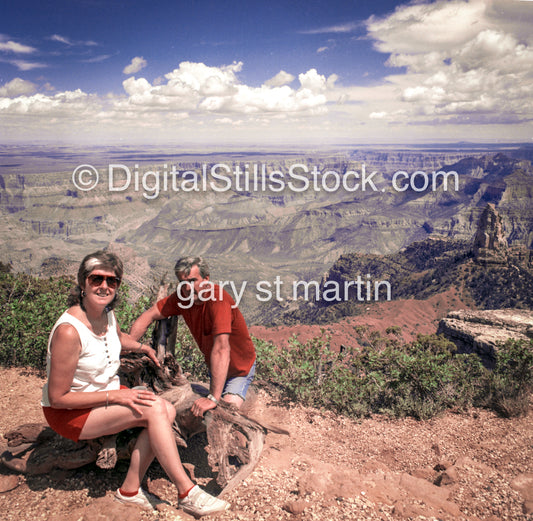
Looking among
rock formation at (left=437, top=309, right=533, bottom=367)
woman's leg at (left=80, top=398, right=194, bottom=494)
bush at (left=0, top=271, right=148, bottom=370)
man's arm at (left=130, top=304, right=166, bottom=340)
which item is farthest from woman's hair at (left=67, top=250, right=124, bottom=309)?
rock formation at (left=437, top=309, right=533, bottom=367)

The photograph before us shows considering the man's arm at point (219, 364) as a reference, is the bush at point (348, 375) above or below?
below

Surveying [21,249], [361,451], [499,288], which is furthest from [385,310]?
[21,249]

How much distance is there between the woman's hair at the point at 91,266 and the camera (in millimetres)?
3107

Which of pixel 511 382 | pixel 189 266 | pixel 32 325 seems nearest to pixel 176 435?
pixel 189 266

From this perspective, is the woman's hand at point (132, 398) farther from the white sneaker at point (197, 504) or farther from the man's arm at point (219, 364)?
the white sneaker at point (197, 504)

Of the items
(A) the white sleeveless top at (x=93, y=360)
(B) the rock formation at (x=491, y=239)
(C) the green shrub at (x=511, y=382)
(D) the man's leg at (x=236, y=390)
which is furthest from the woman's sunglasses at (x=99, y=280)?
(B) the rock formation at (x=491, y=239)

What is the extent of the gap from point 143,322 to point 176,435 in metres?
1.25

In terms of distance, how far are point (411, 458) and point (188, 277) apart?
3.65 meters

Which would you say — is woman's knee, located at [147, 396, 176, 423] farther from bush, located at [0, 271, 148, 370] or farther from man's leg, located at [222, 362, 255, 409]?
bush, located at [0, 271, 148, 370]

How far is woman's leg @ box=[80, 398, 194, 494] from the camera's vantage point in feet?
10.2

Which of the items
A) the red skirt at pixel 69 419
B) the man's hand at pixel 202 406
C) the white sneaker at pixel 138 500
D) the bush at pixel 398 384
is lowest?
the bush at pixel 398 384

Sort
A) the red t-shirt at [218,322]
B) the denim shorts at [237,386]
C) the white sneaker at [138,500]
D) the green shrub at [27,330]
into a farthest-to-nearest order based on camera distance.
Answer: the green shrub at [27,330] < the denim shorts at [237,386] < the red t-shirt at [218,322] < the white sneaker at [138,500]

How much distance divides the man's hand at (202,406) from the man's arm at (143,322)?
1068 mm

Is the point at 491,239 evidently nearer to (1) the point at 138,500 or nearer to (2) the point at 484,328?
(2) the point at 484,328
